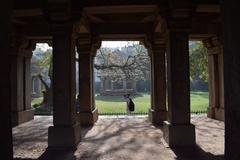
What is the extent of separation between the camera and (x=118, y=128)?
39.2 ft

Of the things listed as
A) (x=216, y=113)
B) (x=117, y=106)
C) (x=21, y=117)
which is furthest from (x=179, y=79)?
(x=117, y=106)

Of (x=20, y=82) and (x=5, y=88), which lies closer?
(x=5, y=88)

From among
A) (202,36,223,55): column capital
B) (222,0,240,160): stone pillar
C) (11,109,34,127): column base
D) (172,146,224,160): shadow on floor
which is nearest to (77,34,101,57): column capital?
(11,109,34,127): column base

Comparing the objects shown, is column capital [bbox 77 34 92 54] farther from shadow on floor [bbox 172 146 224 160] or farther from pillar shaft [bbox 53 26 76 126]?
shadow on floor [bbox 172 146 224 160]

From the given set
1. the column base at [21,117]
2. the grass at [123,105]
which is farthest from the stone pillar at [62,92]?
the grass at [123,105]

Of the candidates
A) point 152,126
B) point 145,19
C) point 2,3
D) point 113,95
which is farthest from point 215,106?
point 113,95

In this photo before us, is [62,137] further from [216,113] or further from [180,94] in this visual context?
[216,113]

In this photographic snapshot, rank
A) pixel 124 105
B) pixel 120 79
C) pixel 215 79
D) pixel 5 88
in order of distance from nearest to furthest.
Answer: pixel 5 88 → pixel 215 79 → pixel 124 105 → pixel 120 79

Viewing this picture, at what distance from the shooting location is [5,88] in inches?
110

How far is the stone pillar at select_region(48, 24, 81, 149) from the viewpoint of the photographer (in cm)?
837

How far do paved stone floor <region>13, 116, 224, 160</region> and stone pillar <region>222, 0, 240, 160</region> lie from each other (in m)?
4.76

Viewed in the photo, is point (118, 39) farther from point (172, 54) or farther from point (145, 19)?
point (172, 54)

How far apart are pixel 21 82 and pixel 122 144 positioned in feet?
23.4

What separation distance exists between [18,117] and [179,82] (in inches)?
316
